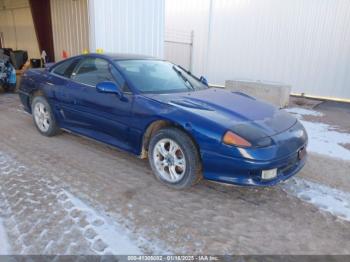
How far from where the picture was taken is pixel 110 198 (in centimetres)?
306

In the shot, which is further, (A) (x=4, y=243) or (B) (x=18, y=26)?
(B) (x=18, y=26)

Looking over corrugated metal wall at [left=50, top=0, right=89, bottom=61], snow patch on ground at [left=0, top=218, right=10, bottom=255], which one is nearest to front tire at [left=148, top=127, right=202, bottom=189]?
snow patch on ground at [left=0, top=218, right=10, bottom=255]

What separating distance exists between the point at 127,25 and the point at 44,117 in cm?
381

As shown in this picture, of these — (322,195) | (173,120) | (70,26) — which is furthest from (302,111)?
(70,26)

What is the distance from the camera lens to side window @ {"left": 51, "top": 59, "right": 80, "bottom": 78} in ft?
14.4

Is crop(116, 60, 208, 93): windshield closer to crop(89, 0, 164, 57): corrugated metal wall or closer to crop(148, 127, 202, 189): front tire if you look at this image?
crop(148, 127, 202, 189): front tire

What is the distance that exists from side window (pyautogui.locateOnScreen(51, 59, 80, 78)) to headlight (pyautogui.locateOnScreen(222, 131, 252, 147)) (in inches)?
105

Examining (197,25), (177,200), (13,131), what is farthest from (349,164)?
(197,25)

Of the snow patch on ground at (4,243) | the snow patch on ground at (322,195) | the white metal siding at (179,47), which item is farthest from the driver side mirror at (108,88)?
the white metal siding at (179,47)

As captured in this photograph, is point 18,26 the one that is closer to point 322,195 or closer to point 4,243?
point 4,243

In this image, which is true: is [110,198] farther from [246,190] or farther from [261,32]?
[261,32]

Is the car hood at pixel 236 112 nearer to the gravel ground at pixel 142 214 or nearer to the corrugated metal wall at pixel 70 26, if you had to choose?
the gravel ground at pixel 142 214

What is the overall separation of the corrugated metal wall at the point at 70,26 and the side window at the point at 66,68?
3.71 metres

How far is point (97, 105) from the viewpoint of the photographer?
382 cm
